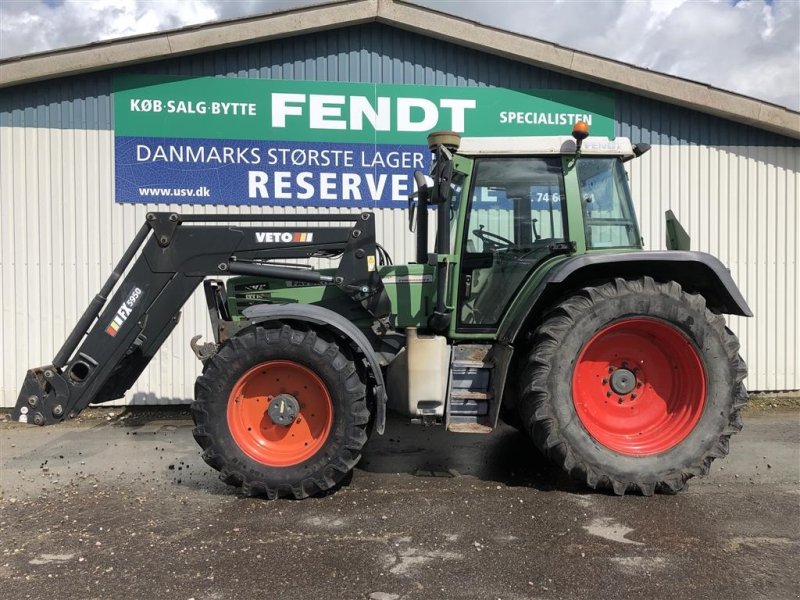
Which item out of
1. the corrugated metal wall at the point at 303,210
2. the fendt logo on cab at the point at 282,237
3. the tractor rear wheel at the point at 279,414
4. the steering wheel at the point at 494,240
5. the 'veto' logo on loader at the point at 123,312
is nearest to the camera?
the tractor rear wheel at the point at 279,414

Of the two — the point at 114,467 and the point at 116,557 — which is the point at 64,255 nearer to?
the point at 114,467

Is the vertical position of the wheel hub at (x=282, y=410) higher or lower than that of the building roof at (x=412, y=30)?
lower

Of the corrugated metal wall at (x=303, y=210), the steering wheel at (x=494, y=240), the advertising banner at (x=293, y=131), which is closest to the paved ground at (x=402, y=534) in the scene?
the steering wheel at (x=494, y=240)

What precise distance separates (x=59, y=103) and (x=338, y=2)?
3.47 meters

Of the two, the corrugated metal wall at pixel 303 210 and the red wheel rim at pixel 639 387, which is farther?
the corrugated metal wall at pixel 303 210

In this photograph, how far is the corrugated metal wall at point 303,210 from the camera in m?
7.12

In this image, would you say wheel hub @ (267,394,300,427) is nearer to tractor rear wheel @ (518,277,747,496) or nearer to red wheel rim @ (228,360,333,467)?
red wheel rim @ (228,360,333,467)

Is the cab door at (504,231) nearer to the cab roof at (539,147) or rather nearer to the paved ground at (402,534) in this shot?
the cab roof at (539,147)

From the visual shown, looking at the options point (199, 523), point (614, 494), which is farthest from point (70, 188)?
point (614, 494)

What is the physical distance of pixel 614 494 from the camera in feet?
14.0

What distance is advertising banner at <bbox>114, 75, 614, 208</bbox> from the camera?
7.19 metres

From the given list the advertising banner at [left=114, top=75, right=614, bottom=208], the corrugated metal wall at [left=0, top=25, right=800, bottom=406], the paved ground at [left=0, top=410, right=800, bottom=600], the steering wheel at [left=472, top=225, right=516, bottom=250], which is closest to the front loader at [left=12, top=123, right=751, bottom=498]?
the steering wheel at [left=472, top=225, right=516, bottom=250]

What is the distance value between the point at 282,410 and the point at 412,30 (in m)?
5.16

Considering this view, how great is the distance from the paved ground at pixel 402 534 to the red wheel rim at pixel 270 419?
0.38 meters
